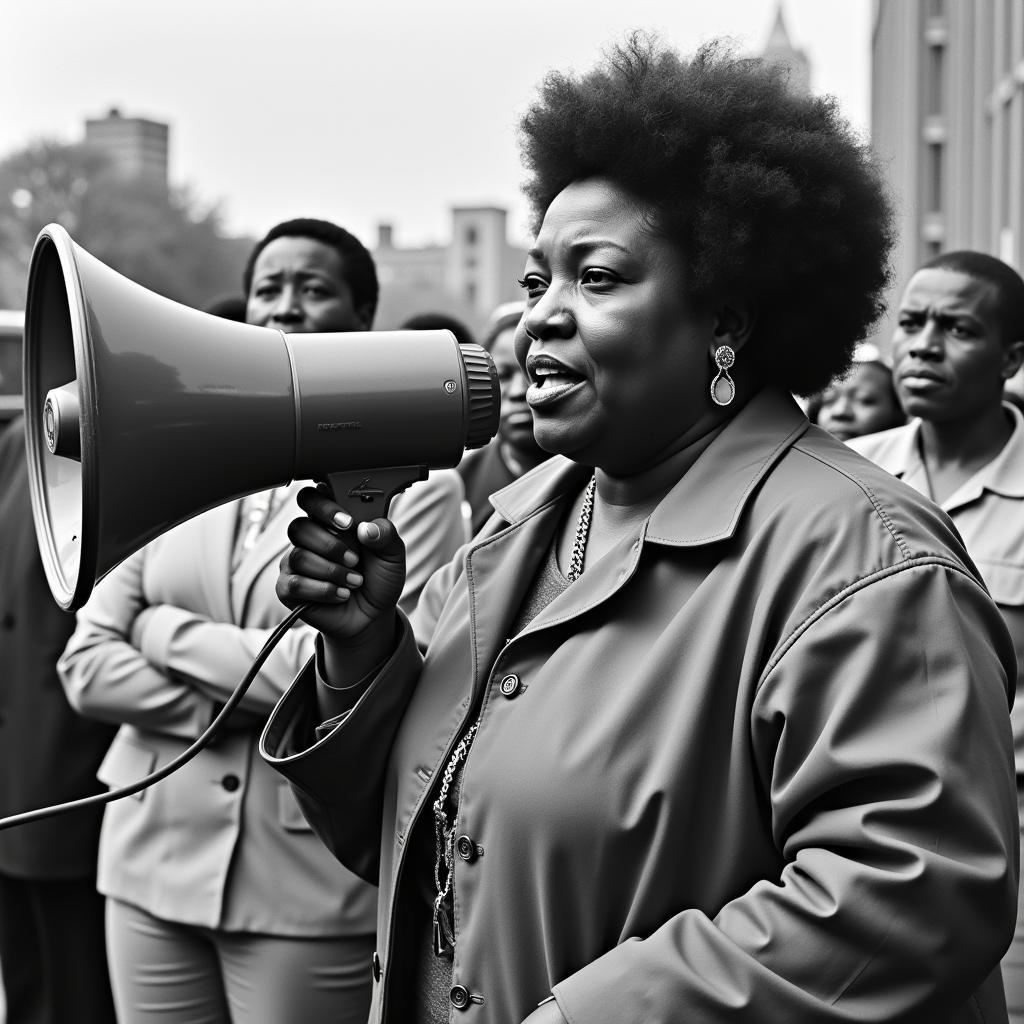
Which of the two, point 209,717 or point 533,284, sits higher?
point 533,284

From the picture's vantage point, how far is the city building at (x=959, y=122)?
16.2 m

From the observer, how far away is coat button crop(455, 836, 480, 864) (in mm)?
1859

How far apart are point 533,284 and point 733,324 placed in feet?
0.96

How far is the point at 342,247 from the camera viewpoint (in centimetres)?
348

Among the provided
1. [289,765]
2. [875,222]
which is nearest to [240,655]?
[289,765]

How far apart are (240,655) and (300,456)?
1.02m

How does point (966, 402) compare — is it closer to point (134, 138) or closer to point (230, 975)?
point (230, 975)

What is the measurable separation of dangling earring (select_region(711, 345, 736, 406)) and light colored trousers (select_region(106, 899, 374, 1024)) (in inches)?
58.8

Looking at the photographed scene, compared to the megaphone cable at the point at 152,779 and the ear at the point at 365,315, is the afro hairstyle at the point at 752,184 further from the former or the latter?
the ear at the point at 365,315

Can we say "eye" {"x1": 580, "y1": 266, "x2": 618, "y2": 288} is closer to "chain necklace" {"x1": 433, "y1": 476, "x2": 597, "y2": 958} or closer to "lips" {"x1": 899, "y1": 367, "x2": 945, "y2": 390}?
"chain necklace" {"x1": 433, "y1": 476, "x2": 597, "y2": 958}

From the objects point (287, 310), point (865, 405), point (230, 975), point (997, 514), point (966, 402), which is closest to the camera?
point (230, 975)

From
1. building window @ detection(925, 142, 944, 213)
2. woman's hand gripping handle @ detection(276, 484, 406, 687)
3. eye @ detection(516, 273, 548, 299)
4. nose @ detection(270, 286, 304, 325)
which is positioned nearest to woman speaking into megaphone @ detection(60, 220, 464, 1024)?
nose @ detection(270, 286, 304, 325)

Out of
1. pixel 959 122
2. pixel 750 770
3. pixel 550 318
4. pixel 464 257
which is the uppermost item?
pixel 464 257

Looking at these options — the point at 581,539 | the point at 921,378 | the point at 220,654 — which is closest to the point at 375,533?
the point at 581,539
